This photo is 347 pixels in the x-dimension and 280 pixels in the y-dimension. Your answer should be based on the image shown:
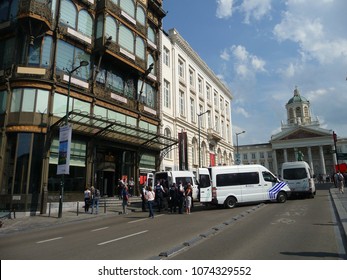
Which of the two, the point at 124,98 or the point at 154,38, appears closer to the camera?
the point at 124,98

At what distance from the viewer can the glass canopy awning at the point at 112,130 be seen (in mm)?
20891

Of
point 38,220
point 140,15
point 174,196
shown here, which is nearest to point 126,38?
point 140,15

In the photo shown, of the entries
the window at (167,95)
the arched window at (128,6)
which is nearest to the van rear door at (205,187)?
the window at (167,95)

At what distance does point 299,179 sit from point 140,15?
22.5 metres

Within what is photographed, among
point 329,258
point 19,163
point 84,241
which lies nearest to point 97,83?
point 19,163

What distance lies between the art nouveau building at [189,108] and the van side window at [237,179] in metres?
12.6

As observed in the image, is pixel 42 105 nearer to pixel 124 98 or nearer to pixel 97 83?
pixel 97 83

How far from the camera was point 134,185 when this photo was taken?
27.8 meters

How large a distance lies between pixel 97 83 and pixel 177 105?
14449 millimetres

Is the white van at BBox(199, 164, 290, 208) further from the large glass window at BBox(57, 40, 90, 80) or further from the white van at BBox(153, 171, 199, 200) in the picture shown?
the large glass window at BBox(57, 40, 90, 80)

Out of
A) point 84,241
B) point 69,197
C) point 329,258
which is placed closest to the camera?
point 329,258

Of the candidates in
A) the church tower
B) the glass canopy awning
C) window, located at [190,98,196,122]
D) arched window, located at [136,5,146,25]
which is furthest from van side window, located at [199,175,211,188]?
the church tower

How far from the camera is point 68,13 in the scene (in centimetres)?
2308

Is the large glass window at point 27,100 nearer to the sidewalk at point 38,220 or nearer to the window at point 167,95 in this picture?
the sidewalk at point 38,220
